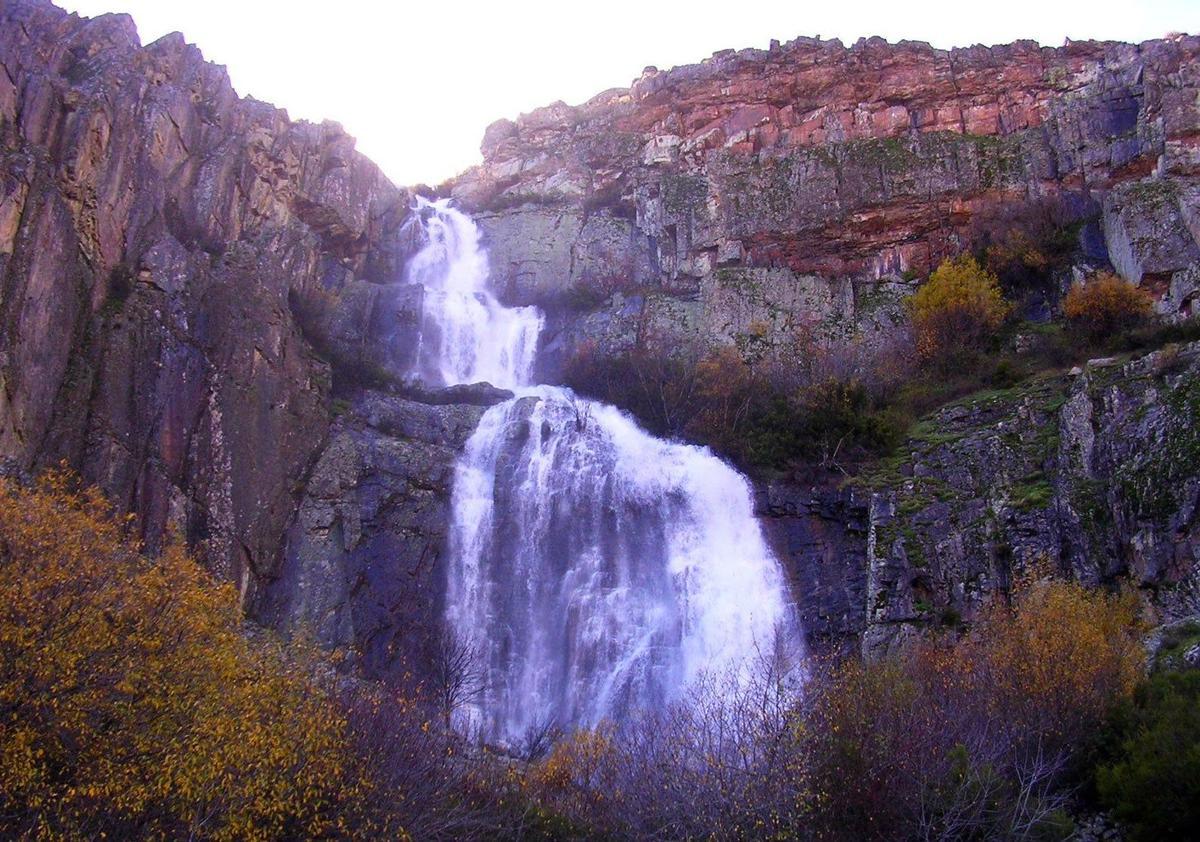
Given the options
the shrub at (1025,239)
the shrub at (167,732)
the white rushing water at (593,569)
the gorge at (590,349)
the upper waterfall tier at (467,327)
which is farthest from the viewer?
the upper waterfall tier at (467,327)

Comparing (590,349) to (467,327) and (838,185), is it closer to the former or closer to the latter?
(467,327)

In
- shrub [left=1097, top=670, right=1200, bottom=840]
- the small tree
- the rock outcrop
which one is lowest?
the small tree

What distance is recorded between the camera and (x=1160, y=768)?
1519cm

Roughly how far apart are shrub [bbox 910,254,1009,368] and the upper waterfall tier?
18.2 meters

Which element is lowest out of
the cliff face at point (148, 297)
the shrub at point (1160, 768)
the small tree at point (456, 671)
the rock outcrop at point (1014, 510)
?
the small tree at point (456, 671)

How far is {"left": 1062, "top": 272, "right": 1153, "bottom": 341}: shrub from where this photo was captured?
36188 mm

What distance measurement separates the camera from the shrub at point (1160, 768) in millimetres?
14547

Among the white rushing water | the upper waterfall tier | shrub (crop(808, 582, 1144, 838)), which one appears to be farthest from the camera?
the upper waterfall tier

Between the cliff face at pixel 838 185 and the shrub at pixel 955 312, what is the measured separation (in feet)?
9.28

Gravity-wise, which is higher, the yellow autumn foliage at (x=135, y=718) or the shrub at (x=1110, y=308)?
the shrub at (x=1110, y=308)

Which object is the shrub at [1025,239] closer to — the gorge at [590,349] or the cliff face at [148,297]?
the gorge at [590,349]

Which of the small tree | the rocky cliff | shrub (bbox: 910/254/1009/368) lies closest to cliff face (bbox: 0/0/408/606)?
the rocky cliff

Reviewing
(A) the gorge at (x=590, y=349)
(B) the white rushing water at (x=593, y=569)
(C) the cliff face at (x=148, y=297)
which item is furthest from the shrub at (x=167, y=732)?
(A) the gorge at (x=590, y=349)

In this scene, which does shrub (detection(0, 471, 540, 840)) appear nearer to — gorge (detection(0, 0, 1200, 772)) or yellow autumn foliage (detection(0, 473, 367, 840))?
yellow autumn foliage (detection(0, 473, 367, 840))
